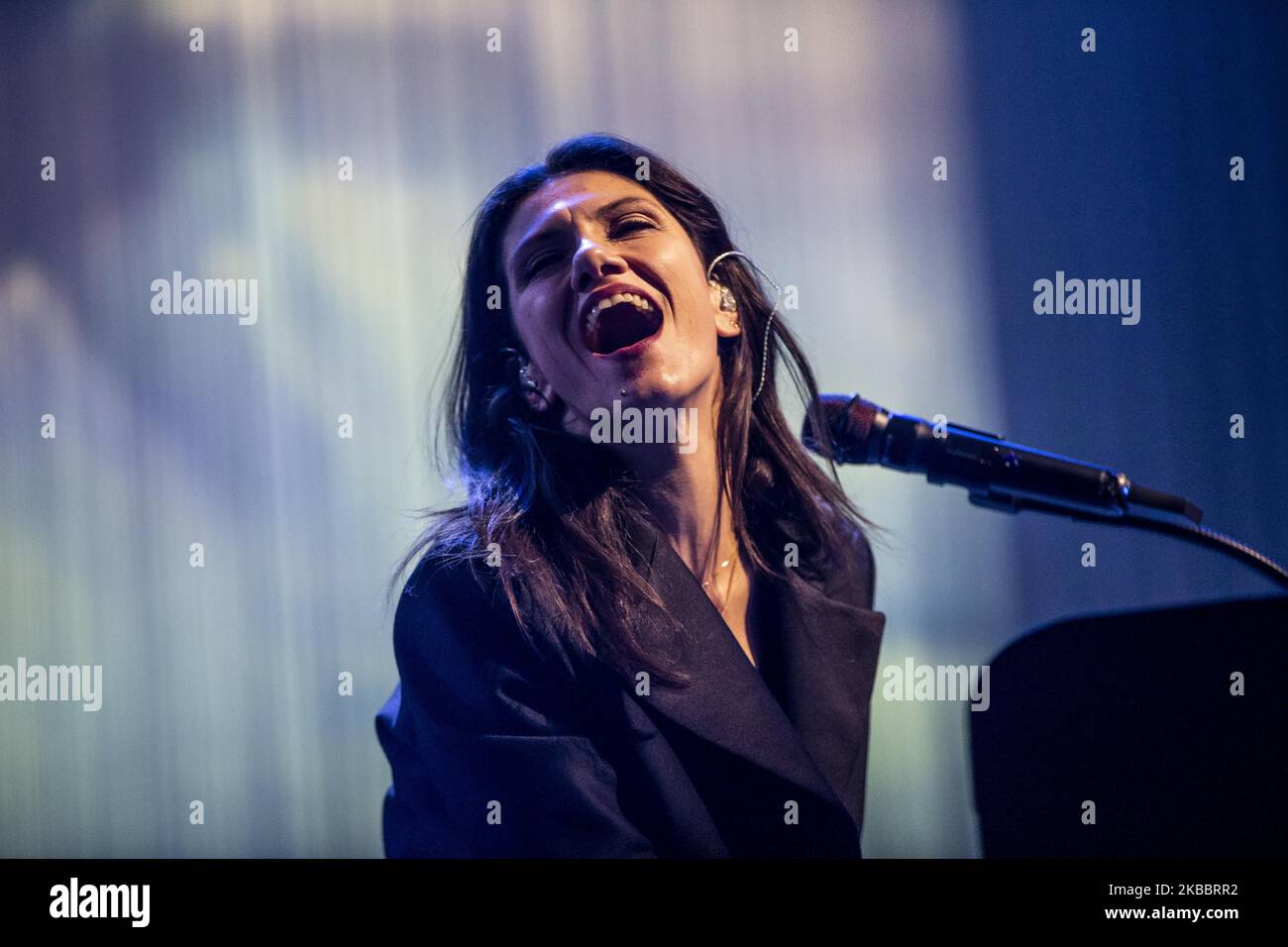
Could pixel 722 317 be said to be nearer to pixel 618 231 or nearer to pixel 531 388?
pixel 618 231

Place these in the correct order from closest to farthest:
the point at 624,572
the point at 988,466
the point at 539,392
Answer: the point at 988,466 < the point at 624,572 < the point at 539,392

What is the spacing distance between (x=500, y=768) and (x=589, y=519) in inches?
16.5

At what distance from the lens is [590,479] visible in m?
1.65

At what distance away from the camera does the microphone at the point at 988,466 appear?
1.46 m

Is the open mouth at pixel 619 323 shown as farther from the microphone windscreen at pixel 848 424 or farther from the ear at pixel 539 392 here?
the microphone windscreen at pixel 848 424

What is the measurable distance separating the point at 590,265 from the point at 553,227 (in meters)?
0.11

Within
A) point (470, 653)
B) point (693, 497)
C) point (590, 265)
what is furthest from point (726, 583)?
point (590, 265)

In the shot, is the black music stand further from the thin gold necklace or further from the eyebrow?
the eyebrow

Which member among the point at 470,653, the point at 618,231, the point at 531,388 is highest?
the point at 618,231

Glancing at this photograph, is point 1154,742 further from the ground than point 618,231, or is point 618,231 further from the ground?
point 618,231

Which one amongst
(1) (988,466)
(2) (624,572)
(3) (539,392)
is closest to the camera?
(1) (988,466)

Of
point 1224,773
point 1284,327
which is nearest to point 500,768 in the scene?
point 1224,773

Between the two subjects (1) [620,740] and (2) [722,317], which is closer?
(1) [620,740]
